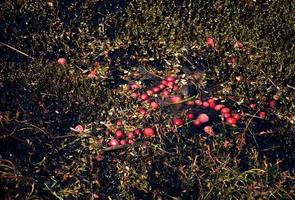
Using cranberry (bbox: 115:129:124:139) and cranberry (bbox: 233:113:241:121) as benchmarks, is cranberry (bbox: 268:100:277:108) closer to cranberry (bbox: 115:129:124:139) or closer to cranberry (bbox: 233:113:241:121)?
cranberry (bbox: 233:113:241:121)

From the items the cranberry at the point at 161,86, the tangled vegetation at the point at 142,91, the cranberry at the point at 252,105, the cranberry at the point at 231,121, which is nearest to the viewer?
the tangled vegetation at the point at 142,91

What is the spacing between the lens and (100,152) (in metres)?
3.54

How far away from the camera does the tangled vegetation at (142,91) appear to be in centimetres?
335

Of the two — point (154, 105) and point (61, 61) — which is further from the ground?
point (61, 61)

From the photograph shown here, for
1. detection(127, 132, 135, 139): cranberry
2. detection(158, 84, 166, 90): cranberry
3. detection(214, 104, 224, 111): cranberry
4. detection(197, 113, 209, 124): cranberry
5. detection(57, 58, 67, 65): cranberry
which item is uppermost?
detection(57, 58, 67, 65): cranberry

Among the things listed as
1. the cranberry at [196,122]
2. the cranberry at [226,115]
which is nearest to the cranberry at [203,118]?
the cranberry at [196,122]

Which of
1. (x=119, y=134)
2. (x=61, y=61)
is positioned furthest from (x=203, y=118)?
(x=61, y=61)

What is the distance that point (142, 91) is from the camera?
4160 mm

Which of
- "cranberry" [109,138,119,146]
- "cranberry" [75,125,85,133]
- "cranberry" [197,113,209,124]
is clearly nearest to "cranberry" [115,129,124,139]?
"cranberry" [109,138,119,146]

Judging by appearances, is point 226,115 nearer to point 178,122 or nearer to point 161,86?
point 178,122

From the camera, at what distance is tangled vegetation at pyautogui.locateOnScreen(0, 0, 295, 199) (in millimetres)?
3350

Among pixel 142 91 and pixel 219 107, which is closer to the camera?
pixel 219 107

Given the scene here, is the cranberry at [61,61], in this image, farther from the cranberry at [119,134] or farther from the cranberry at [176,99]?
the cranberry at [176,99]

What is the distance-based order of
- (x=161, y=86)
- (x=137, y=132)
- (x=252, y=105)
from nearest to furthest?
(x=137, y=132) → (x=252, y=105) → (x=161, y=86)
